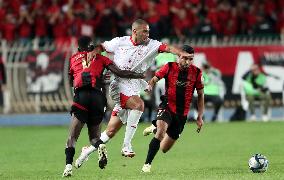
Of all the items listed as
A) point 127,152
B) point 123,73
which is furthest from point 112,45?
point 127,152

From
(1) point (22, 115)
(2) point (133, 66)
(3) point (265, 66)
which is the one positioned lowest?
(1) point (22, 115)

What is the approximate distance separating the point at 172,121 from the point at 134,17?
47.8 feet

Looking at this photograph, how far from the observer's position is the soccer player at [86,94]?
45.7 ft

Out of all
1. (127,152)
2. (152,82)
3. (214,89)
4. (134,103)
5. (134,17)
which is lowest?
(214,89)

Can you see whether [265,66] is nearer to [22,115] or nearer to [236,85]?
[236,85]

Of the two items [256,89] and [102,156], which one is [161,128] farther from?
[256,89]

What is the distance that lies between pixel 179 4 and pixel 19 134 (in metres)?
8.34

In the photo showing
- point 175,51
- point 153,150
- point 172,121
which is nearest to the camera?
point 175,51

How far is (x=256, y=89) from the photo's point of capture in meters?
28.0

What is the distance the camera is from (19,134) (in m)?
24.6

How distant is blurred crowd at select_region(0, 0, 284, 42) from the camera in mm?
29438

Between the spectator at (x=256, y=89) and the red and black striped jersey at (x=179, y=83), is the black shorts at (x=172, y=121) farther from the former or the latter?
the spectator at (x=256, y=89)

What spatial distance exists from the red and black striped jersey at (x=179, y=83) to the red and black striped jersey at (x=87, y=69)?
3.96ft

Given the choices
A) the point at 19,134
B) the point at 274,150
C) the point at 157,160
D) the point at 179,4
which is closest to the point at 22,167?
the point at 157,160
